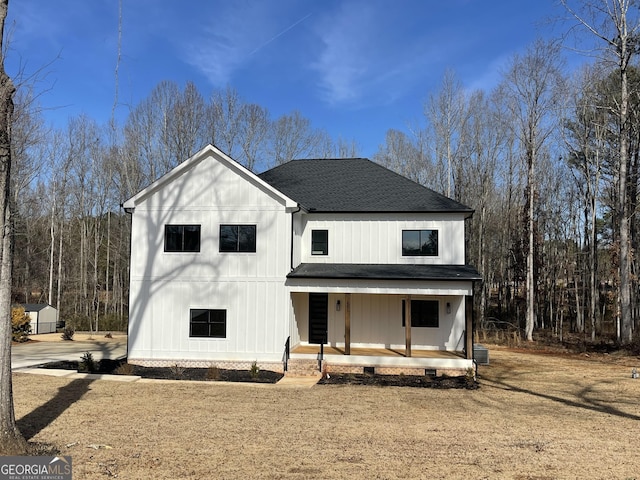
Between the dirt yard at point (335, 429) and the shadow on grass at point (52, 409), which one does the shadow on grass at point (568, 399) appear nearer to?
the dirt yard at point (335, 429)

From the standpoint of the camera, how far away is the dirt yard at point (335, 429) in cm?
604

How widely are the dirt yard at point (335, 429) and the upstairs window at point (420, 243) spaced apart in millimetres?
5396

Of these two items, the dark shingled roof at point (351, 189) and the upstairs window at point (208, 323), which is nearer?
the upstairs window at point (208, 323)

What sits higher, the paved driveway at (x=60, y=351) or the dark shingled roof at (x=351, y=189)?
the dark shingled roof at (x=351, y=189)

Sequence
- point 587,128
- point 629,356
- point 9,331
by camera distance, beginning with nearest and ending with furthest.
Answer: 1. point 9,331
2. point 629,356
3. point 587,128

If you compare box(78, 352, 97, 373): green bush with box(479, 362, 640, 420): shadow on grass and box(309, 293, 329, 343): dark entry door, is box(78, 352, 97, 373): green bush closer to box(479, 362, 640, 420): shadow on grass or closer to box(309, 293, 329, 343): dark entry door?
box(309, 293, 329, 343): dark entry door

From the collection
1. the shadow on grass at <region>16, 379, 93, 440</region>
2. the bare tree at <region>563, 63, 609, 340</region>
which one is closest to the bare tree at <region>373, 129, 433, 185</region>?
the bare tree at <region>563, 63, 609, 340</region>

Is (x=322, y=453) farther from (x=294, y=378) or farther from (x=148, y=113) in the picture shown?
(x=148, y=113)

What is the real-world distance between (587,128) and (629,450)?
25.7 meters

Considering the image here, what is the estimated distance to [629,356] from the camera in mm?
18016

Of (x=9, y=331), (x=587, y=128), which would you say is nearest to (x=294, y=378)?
(x=9, y=331)

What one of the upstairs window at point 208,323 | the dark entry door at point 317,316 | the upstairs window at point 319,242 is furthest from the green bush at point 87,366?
the upstairs window at point 319,242

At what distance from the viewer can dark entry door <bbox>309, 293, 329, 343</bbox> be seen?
16797mm

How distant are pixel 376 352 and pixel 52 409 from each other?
32.6 ft
